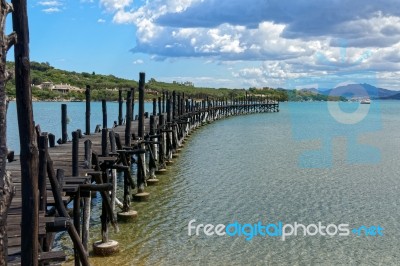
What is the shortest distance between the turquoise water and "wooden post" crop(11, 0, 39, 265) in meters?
4.83

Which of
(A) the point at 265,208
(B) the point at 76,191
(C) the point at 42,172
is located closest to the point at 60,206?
(C) the point at 42,172

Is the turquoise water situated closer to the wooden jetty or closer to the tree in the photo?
the wooden jetty

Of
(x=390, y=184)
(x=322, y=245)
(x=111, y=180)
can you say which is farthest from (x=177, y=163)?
(x=322, y=245)

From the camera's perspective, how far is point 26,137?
5.89 meters

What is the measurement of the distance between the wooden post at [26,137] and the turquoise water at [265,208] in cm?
483

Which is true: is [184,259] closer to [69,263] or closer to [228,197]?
[69,263]

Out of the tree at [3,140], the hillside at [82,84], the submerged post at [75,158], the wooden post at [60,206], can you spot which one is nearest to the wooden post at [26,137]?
the tree at [3,140]

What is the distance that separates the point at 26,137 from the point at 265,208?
35.6 ft

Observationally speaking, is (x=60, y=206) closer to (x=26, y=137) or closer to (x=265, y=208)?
(x=26, y=137)

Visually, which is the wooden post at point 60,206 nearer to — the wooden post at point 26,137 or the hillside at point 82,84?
the wooden post at point 26,137

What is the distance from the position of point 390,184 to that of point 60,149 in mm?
12989

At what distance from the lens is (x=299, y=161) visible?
87.7ft

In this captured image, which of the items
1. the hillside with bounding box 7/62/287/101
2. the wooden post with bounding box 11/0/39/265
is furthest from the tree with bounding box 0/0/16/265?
the hillside with bounding box 7/62/287/101

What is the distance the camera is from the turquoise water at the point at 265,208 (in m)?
11.4
